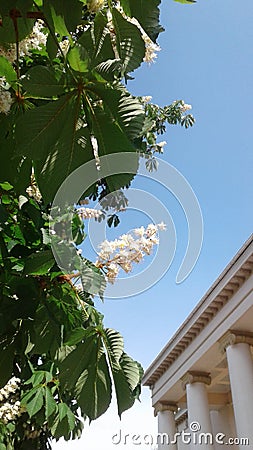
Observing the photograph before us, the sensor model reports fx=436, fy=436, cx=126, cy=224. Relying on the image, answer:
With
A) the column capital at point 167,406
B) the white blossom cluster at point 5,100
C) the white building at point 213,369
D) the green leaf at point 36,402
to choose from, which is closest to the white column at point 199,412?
the white building at point 213,369

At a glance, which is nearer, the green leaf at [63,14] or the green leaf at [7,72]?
the green leaf at [63,14]

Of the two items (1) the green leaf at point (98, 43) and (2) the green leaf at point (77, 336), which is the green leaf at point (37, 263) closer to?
(2) the green leaf at point (77, 336)

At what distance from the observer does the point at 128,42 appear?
64 centimetres

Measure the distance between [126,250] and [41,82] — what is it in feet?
2.89

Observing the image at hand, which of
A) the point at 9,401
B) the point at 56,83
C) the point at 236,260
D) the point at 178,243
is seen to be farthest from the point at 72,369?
the point at 236,260

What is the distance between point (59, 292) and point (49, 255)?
0.19m

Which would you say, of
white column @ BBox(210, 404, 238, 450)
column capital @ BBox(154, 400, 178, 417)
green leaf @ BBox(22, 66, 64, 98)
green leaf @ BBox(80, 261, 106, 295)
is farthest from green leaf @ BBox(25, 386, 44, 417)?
column capital @ BBox(154, 400, 178, 417)

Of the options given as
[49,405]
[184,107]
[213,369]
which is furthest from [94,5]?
[213,369]

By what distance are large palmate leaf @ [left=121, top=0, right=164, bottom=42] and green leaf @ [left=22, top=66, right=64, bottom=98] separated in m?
0.13

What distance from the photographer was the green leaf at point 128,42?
2.06 ft

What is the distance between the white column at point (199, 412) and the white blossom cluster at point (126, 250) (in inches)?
385

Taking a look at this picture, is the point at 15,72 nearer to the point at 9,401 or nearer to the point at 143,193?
the point at 143,193

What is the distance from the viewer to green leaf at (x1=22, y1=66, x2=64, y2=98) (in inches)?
23.4

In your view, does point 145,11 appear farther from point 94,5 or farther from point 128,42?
point 94,5
